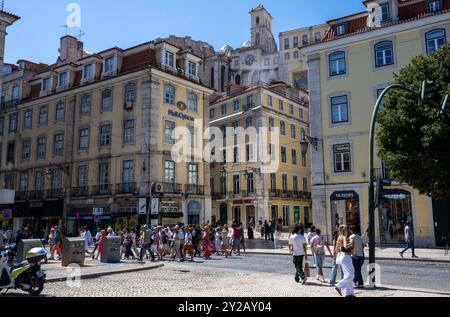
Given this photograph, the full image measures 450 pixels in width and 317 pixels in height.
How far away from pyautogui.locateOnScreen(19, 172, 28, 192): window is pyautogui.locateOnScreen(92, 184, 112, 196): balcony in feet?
32.5

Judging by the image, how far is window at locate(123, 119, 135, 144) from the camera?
33.8 m

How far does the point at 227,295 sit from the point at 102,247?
33.3ft

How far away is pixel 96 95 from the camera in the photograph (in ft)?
120

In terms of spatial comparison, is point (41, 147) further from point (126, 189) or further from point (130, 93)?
point (126, 189)

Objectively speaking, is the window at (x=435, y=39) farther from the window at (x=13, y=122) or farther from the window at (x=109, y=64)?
the window at (x=13, y=122)

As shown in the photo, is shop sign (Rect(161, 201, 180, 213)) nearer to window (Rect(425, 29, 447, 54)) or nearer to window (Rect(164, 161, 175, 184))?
window (Rect(164, 161, 175, 184))

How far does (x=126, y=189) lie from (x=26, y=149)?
49.1 ft

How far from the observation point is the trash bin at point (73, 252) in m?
16.9

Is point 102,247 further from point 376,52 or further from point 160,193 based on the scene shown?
point 376,52

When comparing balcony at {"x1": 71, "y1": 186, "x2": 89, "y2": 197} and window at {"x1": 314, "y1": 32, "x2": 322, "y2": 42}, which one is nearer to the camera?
balcony at {"x1": 71, "y1": 186, "x2": 89, "y2": 197}

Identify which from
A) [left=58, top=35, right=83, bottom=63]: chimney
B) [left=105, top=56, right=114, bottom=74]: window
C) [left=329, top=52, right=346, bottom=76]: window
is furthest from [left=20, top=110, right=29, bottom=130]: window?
[left=329, top=52, right=346, bottom=76]: window

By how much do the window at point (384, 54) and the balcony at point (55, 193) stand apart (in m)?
27.2

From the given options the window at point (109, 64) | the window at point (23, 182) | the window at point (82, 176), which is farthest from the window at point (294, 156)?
the window at point (23, 182)

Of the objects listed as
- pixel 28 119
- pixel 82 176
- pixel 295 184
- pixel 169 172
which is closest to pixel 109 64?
pixel 82 176
